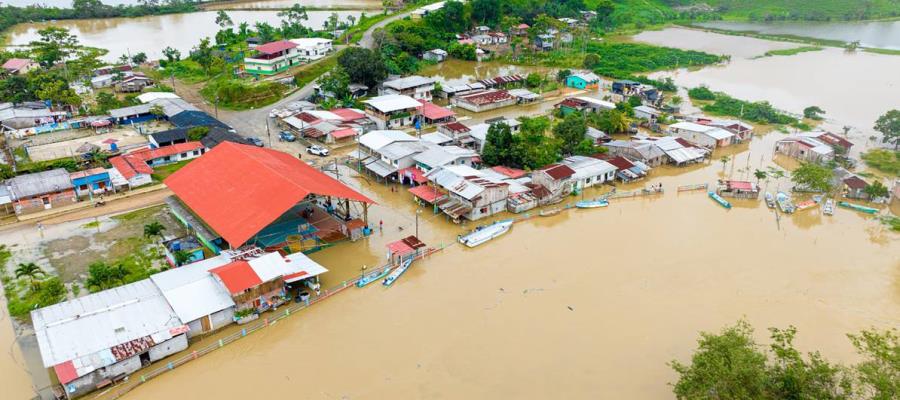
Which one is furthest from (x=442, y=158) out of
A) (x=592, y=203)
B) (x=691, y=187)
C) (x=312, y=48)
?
(x=312, y=48)

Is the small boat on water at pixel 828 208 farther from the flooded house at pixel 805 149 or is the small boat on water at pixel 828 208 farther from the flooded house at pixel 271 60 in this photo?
the flooded house at pixel 271 60

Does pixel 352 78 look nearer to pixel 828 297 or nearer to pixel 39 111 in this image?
pixel 39 111

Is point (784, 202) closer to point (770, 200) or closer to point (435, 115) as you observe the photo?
point (770, 200)

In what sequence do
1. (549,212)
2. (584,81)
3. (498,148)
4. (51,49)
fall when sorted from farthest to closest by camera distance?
(584,81)
(51,49)
(498,148)
(549,212)

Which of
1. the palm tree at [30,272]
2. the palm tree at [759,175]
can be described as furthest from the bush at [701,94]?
the palm tree at [30,272]

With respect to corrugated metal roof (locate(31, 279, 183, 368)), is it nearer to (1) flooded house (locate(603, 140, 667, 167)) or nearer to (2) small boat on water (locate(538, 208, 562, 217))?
(2) small boat on water (locate(538, 208, 562, 217))

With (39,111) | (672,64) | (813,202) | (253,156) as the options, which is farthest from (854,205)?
(39,111)

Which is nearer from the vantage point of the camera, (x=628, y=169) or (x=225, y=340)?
(x=225, y=340)
